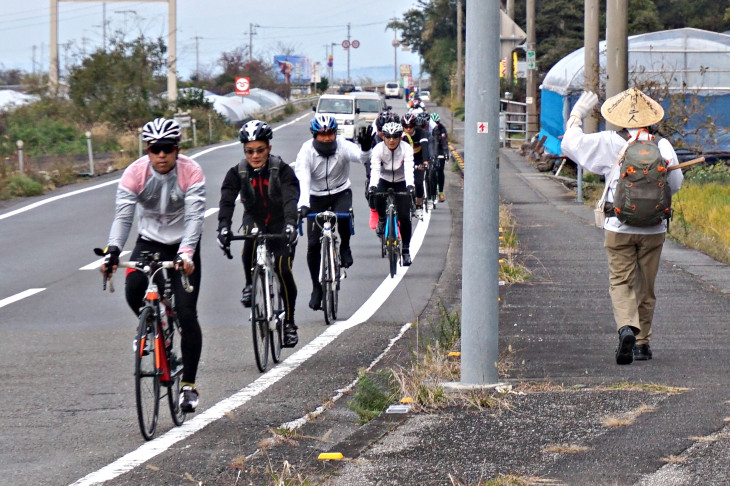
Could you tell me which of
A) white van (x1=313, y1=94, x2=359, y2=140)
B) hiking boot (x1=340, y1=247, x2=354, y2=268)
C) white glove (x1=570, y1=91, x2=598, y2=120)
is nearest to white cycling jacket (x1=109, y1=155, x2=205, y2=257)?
white glove (x1=570, y1=91, x2=598, y2=120)

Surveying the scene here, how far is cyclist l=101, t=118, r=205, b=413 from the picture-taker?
6.82 metres

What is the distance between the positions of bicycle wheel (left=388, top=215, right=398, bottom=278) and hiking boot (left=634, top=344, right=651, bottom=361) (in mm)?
5481

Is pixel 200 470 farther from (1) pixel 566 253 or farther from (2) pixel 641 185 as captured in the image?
(1) pixel 566 253

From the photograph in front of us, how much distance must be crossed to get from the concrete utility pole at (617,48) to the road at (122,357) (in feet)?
13.3

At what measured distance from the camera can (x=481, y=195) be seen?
7.23 m

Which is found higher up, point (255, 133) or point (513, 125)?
point (513, 125)

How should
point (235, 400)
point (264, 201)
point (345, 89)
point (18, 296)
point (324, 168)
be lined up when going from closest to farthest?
point (235, 400) → point (264, 201) → point (324, 168) → point (18, 296) → point (345, 89)

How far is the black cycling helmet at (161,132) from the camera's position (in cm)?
675

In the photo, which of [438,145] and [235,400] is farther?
[438,145]

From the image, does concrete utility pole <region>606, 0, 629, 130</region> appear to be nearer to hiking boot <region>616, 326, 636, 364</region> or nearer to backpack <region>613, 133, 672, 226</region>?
backpack <region>613, 133, 672, 226</region>

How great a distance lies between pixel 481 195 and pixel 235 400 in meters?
2.06

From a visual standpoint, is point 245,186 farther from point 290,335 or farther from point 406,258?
point 406,258

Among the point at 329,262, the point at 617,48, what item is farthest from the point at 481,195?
the point at 617,48

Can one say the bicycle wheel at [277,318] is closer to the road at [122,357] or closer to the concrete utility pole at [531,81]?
the road at [122,357]
